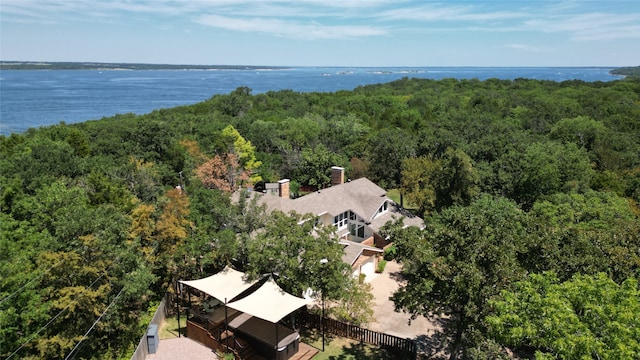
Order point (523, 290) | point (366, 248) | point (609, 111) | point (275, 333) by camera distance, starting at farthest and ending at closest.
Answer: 1. point (609, 111)
2. point (366, 248)
3. point (275, 333)
4. point (523, 290)

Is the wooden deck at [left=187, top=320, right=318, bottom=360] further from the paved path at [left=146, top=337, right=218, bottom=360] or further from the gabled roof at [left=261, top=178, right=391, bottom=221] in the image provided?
the gabled roof at [left=261, top=178, right=391, bottom=221]

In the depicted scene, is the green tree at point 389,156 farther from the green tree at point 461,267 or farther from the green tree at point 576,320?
the green tree at point 576,320

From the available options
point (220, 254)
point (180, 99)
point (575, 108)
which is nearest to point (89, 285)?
point (220, 254)

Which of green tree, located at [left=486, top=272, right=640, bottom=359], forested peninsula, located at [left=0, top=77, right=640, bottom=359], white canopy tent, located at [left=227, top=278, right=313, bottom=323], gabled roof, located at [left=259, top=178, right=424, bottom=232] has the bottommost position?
gabled roof, located at [left=259, top=178, right=424, bottom=232]

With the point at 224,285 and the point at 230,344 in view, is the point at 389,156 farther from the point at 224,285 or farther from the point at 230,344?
the point at 230,344

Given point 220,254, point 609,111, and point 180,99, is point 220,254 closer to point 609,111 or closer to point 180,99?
point 609,111

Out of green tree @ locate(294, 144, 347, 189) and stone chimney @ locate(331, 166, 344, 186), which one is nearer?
stone chimney @ locate(331, 166, 344, 186)

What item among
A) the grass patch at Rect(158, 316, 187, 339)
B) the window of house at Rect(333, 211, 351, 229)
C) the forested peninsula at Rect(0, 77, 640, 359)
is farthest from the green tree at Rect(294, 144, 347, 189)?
the grass patch at Rect(158, 316, 187, 339)

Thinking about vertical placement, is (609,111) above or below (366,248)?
above

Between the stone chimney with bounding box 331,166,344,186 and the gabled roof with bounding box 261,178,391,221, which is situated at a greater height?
the stone chimney with bounding box 331,166,344,186
